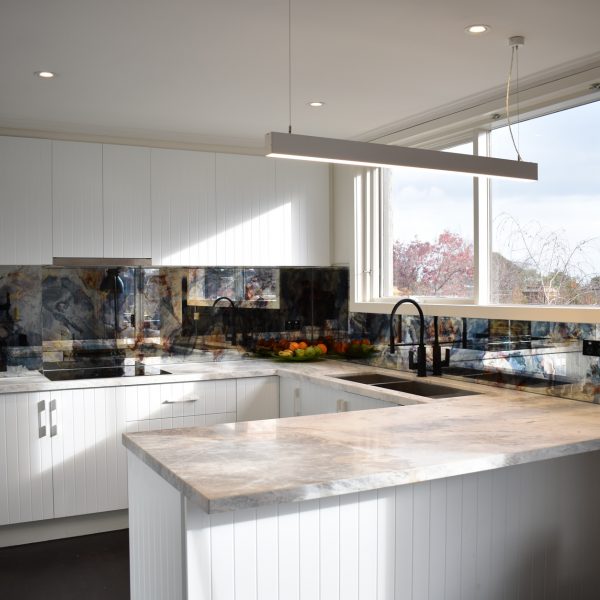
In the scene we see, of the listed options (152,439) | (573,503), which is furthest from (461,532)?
(152,439)

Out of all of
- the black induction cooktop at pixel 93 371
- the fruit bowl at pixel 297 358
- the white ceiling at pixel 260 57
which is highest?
the white ceiling at pixel 260 57

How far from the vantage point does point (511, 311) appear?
3496 millimetres

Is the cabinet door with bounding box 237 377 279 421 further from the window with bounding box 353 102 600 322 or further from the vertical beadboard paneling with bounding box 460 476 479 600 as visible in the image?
the vertical beadboard paneling with bounding box 460 476 479 600

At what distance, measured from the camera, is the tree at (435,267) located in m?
4.06

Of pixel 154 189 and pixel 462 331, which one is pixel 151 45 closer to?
pixel 154 189

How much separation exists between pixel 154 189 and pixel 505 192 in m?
2.11

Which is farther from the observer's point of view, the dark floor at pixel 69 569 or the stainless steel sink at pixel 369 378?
the stainless steel sink at pixel 369 378

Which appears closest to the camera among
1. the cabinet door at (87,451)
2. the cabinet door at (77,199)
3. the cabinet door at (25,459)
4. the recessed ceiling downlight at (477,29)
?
the recessed ceiling downlight at (477,29)

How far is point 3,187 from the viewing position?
409cm

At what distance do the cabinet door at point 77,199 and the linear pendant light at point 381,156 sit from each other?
2.43 m

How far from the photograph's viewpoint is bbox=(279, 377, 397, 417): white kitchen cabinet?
3.62 metres

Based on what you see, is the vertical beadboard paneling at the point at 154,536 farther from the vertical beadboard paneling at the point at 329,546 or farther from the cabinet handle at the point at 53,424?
the cabinet handle at the point at 53,424

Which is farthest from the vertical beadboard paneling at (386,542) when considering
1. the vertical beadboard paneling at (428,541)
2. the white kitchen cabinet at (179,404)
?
the white kitchen cabinet at (179,404)

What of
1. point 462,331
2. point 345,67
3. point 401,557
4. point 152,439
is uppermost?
point 345,67
